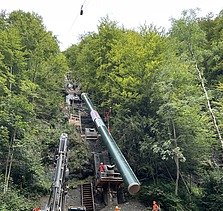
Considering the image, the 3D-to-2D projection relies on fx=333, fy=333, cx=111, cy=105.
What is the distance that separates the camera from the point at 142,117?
918 inches

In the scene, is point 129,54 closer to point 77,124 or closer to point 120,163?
point 77,124

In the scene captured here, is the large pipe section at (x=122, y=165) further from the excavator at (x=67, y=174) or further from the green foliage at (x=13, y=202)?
the green foliage at (x=13, y=202)

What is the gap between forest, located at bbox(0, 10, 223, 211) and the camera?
19609 millimetres

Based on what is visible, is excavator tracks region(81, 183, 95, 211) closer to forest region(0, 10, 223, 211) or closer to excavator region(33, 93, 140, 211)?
excavator region(33, 93, 140, 211)

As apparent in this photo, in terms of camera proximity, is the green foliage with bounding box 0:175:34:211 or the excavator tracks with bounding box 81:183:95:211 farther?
the excavator tracks with bounding box 81:183:95:211

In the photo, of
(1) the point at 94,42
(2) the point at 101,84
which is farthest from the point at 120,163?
(1) the point at 94,42

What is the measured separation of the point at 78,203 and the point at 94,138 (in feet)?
29.0

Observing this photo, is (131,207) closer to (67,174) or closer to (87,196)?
(87,196)

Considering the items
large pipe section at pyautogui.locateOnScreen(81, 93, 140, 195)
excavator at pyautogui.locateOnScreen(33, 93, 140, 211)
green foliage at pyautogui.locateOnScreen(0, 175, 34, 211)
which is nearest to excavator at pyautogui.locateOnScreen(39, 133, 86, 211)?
excavator at pyautogui.locateOnScreen(33, 93, 140, 211)

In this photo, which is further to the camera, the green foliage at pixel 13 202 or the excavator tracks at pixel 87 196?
the excavator tracks at pixel 87 196

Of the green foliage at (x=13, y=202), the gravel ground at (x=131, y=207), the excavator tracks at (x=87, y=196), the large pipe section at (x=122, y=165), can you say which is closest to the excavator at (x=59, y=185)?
the large pipe section at (x=122, y=165)

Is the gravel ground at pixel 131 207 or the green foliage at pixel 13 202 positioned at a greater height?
the green foliage at pixel 13 202

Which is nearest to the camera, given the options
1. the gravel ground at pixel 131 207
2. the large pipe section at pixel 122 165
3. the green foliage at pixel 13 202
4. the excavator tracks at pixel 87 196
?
the large pipe section at pixel 122 165

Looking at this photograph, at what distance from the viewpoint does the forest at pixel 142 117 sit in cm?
1961
